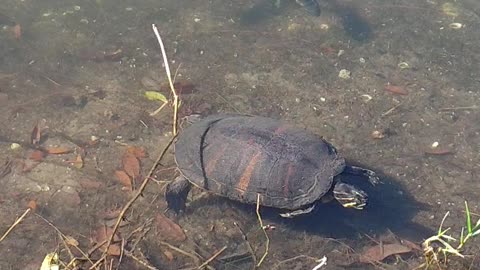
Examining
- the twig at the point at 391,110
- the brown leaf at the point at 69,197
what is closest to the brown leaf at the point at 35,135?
the brown leaf at the point at 69,197

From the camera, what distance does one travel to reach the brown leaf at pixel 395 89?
6173mm

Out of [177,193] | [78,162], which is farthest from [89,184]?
[177,193]

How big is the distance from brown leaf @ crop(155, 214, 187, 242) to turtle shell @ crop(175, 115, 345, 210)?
0.43 meters

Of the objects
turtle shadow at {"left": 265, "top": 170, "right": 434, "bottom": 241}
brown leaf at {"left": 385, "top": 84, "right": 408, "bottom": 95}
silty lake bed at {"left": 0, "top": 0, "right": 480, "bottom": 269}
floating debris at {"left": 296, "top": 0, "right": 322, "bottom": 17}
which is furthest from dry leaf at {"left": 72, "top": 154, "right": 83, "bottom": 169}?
floating debris at {"left": 296, "top": 0, "right": 322, "bottom": 17}

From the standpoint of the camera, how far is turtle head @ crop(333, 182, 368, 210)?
4312 millimetres

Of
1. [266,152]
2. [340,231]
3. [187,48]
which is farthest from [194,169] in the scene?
[187,48]

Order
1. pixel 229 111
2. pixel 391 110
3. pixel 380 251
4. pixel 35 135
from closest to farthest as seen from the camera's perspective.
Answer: pixel 380 251 < pixel 35 135 < pixel 229 111 < pixel 391 110

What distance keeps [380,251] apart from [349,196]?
0.56 m

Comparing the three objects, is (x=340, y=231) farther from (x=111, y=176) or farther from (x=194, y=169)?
(x=111, y=176)

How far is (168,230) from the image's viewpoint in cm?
443

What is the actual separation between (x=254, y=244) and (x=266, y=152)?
2.65ft

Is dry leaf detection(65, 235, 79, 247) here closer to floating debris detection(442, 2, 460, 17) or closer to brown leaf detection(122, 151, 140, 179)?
brown leaf detection(122, 151, 140, 179)

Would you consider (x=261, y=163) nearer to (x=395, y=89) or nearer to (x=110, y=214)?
(x=110, y=214)

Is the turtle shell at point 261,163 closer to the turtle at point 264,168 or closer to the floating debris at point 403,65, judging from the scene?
the turtle at point 264,168
